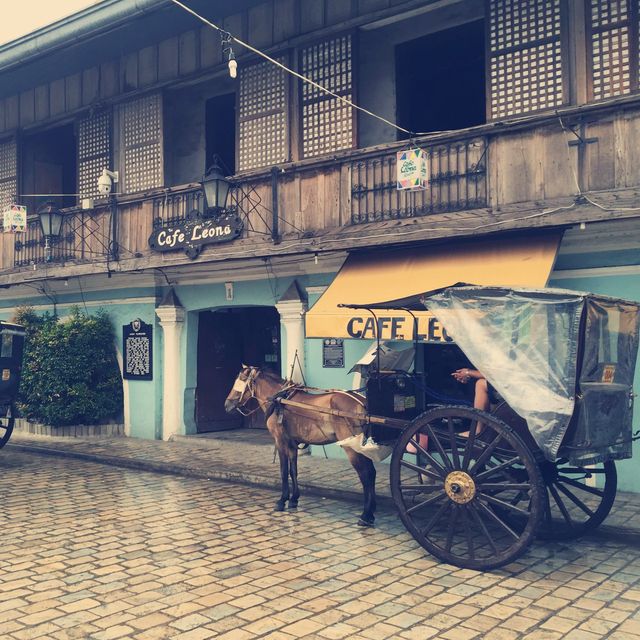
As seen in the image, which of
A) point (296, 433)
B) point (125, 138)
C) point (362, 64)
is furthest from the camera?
point (125, 138)

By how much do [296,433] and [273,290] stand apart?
450 centimetres

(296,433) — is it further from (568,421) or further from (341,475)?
(568,421)

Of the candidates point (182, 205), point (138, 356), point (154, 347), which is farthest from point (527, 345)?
point (138, 356)

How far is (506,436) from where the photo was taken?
5191 millimetres

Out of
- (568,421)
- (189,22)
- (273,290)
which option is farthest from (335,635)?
(189,22)

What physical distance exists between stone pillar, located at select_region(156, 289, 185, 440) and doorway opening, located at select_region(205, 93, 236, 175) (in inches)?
114

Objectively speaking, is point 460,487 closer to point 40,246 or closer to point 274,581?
point 274,581

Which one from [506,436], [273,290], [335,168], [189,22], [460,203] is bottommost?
[506,436]

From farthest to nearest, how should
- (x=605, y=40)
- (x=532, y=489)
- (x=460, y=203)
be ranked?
1. (x=460, y=203)
2. (x=605, y=40)
3. (x=532, y=489)

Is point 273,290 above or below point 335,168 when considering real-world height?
below

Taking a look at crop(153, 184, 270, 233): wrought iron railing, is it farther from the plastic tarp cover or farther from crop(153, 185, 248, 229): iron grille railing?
the plastic tarp cover

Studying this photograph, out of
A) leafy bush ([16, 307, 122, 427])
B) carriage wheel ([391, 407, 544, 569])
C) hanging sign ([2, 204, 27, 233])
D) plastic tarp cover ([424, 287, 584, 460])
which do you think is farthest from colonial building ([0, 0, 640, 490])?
carriage wheel ([391, 407, 544, 569])

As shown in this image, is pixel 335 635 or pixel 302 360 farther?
pixel 302 360

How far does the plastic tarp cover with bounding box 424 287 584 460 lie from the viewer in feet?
16.8
